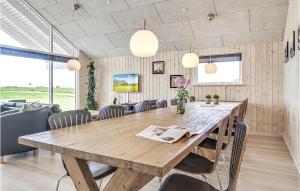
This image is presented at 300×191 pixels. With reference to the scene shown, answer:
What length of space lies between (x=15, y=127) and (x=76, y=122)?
6.27ft

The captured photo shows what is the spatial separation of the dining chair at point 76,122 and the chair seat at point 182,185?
1.73 feet

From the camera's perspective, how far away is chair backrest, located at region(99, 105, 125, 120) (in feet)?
8.24

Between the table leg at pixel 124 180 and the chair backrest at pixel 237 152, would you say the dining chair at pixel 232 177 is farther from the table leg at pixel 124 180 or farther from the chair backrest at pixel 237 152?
the table leg at pixel 124 180

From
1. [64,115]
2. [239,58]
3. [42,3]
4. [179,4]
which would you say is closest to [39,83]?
[42,3]

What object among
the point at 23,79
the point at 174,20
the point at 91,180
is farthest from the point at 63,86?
the point at 91,180

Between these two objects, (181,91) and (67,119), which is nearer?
(67,119)

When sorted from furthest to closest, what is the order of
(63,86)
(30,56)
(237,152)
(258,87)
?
(63,86)
(30,56)
(258,87)
(237,152)

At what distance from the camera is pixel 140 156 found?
3.39 feet

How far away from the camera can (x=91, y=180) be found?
1357mm

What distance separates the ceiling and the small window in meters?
0.36

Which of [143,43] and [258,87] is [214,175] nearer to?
[143,43]

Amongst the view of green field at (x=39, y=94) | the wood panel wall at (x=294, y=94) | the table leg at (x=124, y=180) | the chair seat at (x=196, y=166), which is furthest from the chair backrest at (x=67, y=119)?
the view of green field at (x=39, y=94)

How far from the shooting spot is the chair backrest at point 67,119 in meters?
1.87

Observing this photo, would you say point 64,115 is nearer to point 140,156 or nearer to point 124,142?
point 124,142
